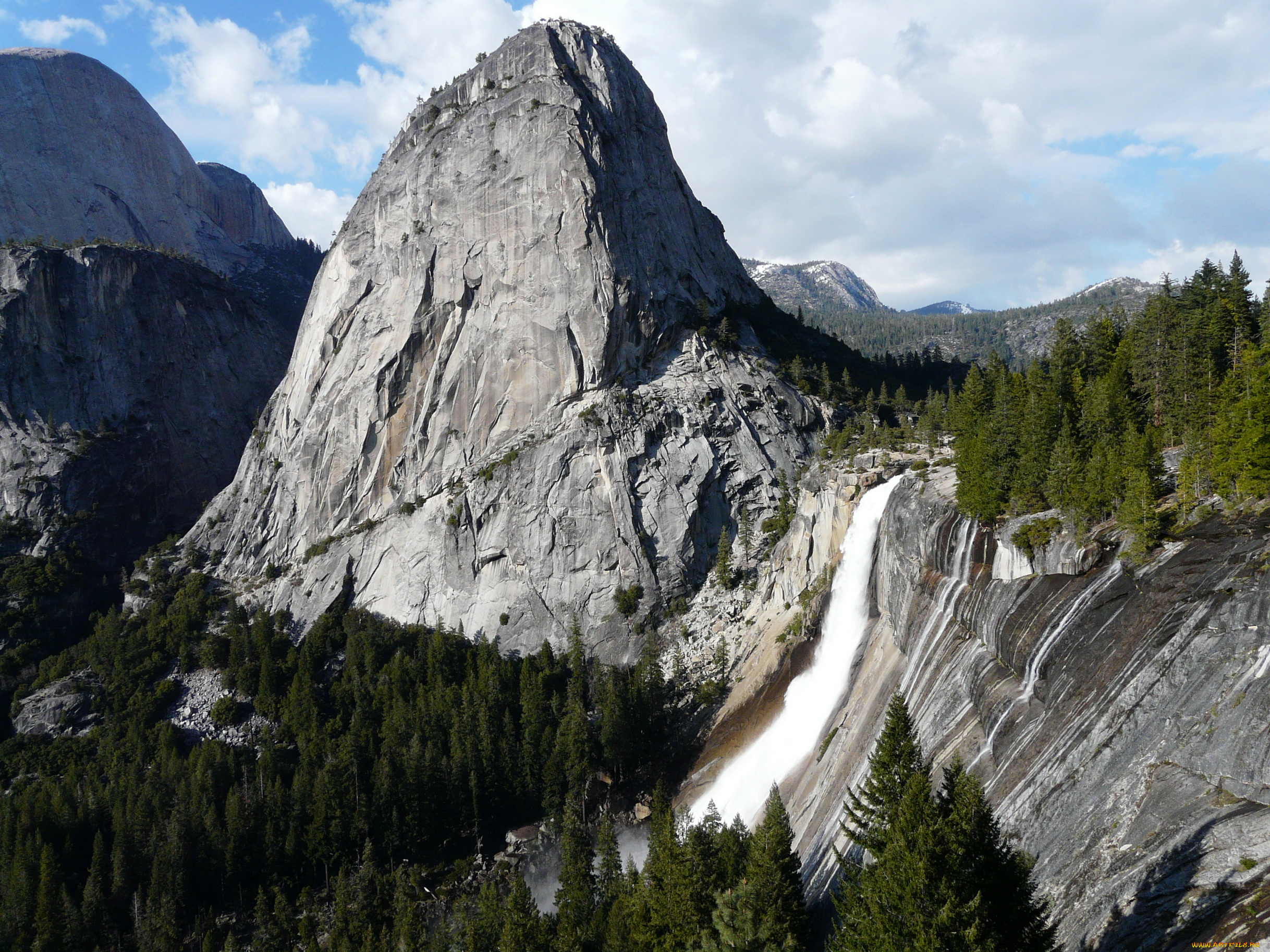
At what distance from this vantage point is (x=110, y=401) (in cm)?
11519

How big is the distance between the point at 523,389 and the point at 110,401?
2700 inches

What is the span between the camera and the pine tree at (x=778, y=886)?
2695 centimetres

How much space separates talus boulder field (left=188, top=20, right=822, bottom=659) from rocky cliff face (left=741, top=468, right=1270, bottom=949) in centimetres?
4329

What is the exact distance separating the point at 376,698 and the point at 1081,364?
67.2m

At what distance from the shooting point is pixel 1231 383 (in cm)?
3688

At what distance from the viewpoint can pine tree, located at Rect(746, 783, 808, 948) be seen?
88.4ft

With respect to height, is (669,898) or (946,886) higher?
(946,886)

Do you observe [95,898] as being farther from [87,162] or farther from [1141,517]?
[87,162]

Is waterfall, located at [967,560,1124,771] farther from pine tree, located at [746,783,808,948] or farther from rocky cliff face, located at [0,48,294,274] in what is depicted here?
rocky cliff face, located at [0,48,294,274]

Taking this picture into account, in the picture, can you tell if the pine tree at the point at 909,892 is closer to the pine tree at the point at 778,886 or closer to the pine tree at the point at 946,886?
the pine tree at the point at 946,886

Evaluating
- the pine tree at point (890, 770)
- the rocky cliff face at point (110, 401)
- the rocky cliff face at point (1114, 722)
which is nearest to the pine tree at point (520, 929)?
the rocky cliff face at point (1114, 722)

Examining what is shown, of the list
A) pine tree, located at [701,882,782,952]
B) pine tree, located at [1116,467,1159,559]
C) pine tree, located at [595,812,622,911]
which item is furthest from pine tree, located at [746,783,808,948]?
pine tree, located at [1116,467,1159,559]

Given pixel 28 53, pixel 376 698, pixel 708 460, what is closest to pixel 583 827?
pixel 376 698

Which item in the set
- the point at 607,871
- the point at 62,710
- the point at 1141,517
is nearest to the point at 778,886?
the point at 1141,517
